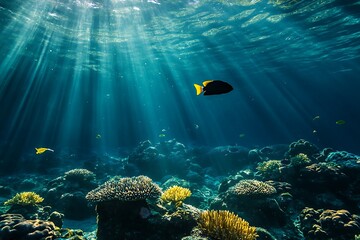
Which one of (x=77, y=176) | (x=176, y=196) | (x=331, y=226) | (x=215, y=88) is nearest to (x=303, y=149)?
(x=331, y=226)

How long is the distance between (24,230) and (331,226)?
316 inches

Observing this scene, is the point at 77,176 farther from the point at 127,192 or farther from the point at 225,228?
the point at 225,228

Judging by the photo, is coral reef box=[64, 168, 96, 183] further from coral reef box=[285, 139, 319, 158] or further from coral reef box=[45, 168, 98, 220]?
coral reef box=[285, 139, 319, 158]

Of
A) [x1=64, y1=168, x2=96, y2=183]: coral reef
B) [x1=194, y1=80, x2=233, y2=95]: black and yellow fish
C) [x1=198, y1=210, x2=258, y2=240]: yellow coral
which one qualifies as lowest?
[x1=198, y1=210, x2=258, y2=240]: yellow coral

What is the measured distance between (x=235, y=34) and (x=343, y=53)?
55.7 feet

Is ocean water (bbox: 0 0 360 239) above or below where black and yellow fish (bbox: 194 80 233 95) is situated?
above

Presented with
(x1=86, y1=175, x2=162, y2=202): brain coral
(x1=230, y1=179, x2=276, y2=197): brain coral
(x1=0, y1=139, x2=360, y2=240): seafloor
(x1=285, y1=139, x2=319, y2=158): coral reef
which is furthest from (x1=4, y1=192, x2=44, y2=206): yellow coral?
(x1=285, y1=139, x2=319, y2=158): coral reef

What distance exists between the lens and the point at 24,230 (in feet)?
16.1

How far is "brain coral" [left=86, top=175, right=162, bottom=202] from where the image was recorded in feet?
19.7

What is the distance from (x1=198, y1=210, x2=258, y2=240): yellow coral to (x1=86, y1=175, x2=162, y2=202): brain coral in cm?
172

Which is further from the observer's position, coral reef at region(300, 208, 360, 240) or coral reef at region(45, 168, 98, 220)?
coral reef at region(45, 168, 98, 220)

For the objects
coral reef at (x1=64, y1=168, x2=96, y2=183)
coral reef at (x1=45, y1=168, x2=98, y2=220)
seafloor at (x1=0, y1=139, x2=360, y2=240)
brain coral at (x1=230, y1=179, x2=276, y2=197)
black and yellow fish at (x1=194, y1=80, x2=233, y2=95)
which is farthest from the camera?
coral reef at (x1=64, y1=168, x2=96, y2=183)

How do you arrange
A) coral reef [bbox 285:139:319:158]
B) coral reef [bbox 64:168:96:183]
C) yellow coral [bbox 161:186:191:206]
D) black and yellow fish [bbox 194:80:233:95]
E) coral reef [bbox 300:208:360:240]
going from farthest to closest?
1. coral reef [bbox 285:139:319:158]
2. coral reef [bbox 64:168:96:183]
3. coral reef [bbox 300:208:360:240]
4. yellow coral [bbox 161:186:191:206]
5. black and yellow fish [bbox 194:80:233:95]

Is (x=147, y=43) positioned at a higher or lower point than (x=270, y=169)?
higher
